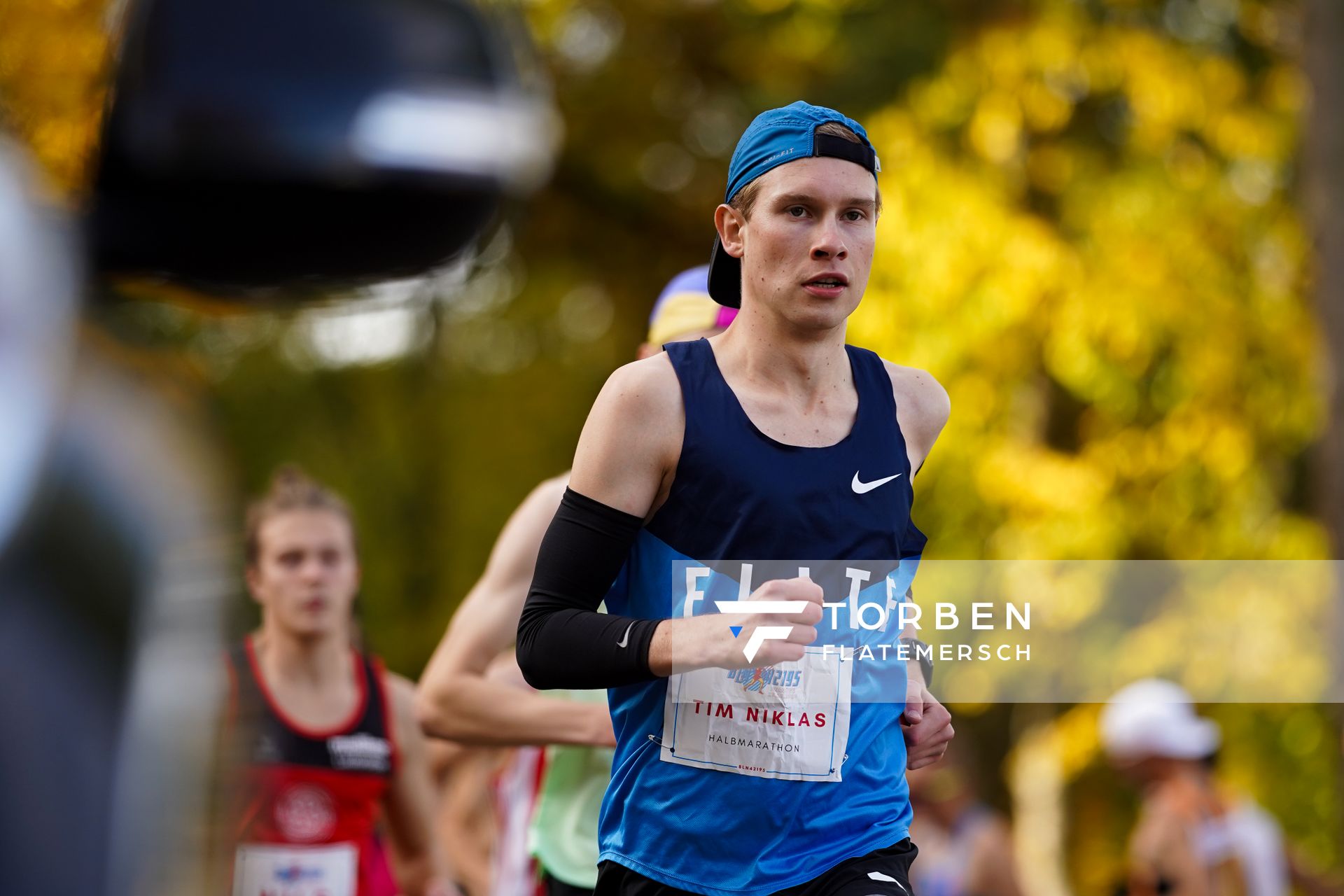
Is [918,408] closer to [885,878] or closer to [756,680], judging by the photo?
[756,680]

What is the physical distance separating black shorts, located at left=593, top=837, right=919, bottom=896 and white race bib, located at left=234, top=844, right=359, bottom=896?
244cm

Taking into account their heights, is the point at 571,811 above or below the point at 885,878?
above

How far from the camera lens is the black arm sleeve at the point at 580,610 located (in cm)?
272

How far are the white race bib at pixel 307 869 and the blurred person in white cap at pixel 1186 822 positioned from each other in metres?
3.44

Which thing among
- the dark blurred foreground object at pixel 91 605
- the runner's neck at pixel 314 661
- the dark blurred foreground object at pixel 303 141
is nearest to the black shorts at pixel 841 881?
the dark blurred foreground object at pixel 303 141

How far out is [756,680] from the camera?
287cm

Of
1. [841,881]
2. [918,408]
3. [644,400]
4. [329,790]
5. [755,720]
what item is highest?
[918,408]

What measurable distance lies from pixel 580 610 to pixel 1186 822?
16.9 ft

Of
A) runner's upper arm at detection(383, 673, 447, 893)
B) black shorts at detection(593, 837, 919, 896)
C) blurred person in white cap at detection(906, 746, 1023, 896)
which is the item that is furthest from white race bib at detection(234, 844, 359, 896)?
blurred person in white cap at detection(906, 746, 1023, 896)

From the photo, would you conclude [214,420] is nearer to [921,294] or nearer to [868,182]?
[868,182]

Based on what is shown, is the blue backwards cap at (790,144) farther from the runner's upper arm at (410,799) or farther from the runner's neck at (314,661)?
the runner's upper arm at (410,799)

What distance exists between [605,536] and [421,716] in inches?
70.9

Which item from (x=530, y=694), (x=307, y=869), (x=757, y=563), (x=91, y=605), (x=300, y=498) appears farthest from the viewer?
(x=300, y=498)

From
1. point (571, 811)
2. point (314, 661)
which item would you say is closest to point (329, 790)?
point (314, 661)
